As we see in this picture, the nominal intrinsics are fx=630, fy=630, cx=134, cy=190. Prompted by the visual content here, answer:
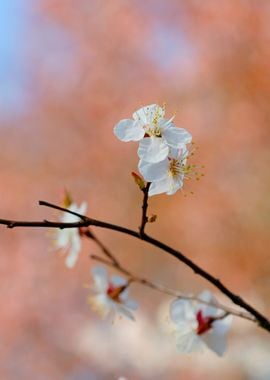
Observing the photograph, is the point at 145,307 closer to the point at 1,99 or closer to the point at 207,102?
the point at 207,102

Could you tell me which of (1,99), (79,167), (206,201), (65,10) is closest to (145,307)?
(206,201)

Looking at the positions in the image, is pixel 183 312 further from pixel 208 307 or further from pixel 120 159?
pixel 120 159

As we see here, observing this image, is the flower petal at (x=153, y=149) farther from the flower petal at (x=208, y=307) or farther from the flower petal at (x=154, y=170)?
the flower petal at (x=208, y=307)

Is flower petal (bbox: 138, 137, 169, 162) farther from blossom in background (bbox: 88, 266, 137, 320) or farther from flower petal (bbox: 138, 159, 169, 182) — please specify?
blossom in background (bbox: 88, 266, 137, 320)

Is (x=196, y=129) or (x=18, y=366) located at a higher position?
(x=196, y=129)

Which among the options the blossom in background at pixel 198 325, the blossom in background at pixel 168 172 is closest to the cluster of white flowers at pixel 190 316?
the blossom in background at pixel 198 325

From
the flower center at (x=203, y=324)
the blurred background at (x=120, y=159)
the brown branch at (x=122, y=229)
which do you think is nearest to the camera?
the brown branch at (x=122, y=229)

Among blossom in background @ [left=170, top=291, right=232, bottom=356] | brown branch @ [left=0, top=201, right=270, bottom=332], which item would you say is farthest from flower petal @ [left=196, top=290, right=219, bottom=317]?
brown branch @ [left=0, top=201, right=270, bottom=332]
